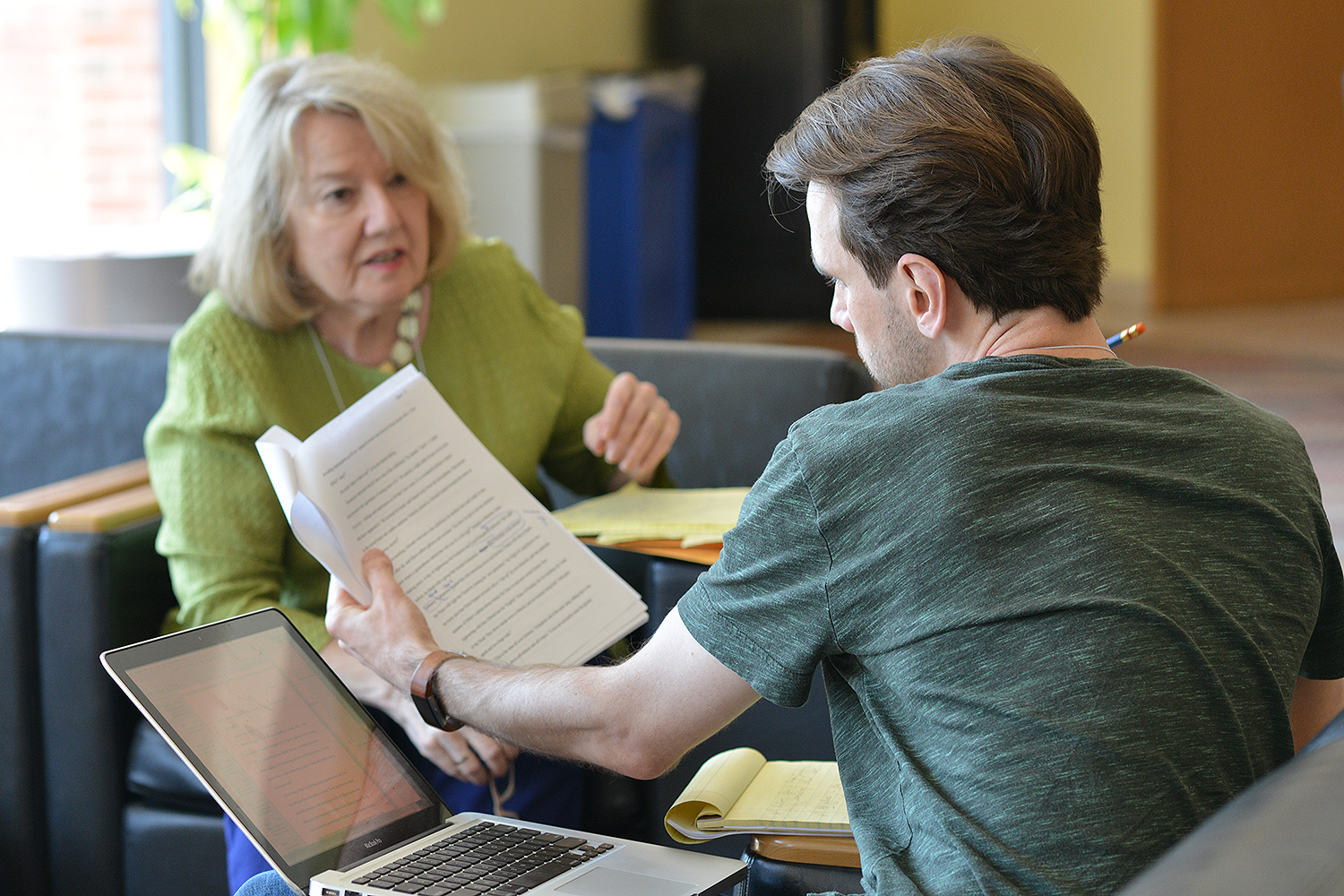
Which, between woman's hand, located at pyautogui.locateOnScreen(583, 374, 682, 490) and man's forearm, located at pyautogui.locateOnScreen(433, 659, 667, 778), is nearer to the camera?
man's forearm, located at pyautogui.locateOnScreen(433, 659, 667, 778)

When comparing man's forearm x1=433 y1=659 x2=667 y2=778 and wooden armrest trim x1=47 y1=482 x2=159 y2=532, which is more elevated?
man's forearm x1=433 y1=659 x2=667 y2=778

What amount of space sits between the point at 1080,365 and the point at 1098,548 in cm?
13

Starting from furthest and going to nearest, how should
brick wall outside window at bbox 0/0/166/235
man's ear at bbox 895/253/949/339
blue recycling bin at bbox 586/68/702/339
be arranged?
1. blue recycling bin at bbox 586/68/702/339
2. brick wall outside window at bbox 0/0/166/235
3. man's ear at bbox 895/253/949/339

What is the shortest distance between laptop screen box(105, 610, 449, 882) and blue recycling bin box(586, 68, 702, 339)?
3484 mm

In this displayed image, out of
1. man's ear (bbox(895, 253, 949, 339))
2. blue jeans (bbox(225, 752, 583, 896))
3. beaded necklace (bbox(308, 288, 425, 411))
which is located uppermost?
man's ear (bbox(895, 253, 949, 339))

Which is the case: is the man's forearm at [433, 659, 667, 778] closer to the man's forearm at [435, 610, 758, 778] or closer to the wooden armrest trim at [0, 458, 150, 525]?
the man's forearm at [435, 610, 758, 778]

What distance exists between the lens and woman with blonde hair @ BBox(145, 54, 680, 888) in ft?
4.74

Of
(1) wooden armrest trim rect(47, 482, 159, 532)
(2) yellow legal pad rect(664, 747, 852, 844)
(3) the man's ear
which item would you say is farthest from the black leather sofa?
(3) the man's ear

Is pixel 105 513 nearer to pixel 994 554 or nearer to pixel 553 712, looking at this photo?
pixel 553 712

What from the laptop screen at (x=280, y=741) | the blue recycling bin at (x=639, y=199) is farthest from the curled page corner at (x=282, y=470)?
the blue recycling bin at (x=639, y=199)

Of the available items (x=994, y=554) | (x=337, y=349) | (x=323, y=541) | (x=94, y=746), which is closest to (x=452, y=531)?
(x=323, y=541)

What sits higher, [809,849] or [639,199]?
[639,199]

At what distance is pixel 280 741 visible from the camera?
3.41 ft

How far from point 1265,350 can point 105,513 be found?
4235 mm
